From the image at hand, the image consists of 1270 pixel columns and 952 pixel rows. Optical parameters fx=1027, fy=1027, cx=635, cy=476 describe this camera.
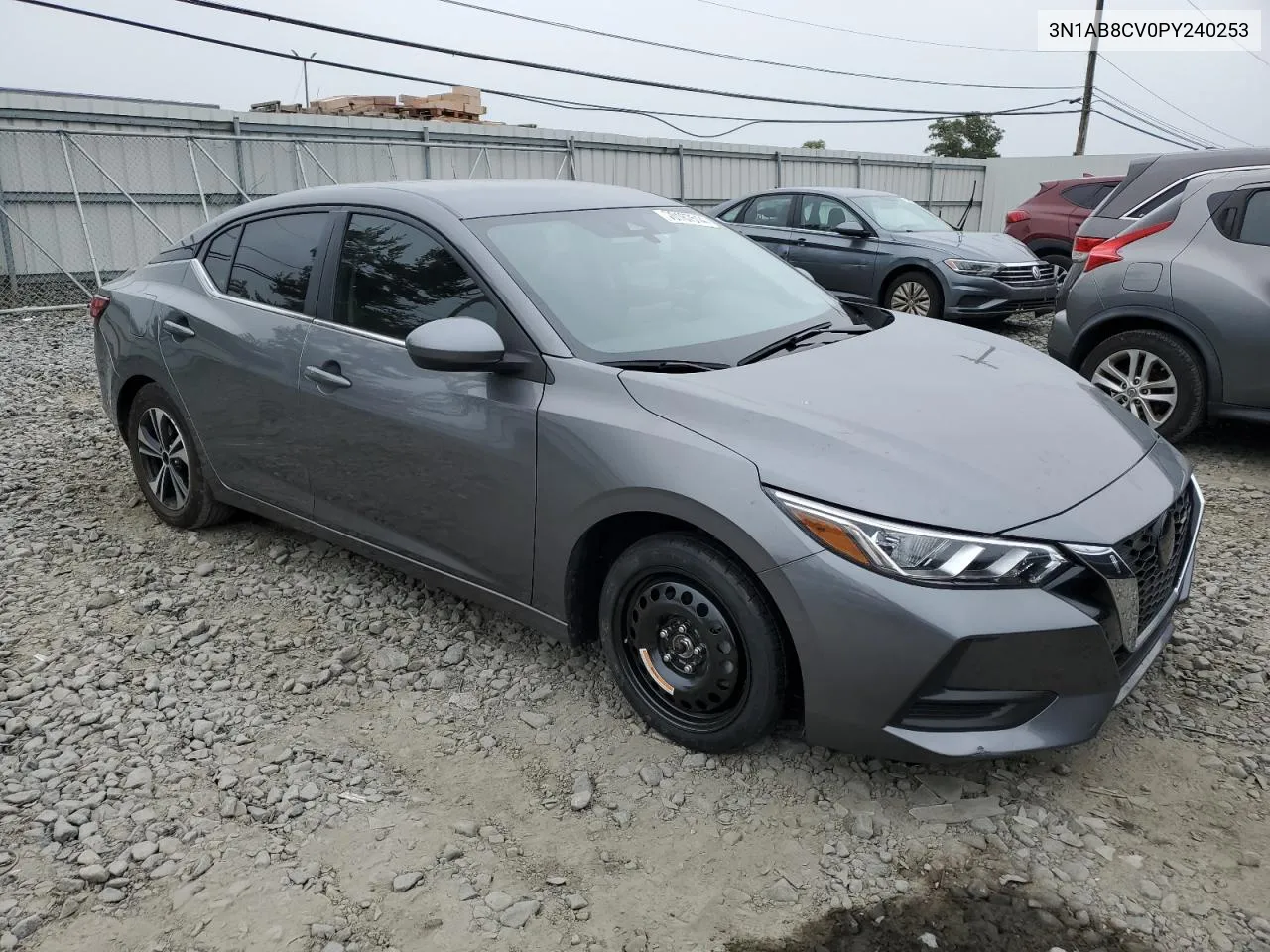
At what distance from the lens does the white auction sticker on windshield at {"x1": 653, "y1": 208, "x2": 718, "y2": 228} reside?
416 centimetres

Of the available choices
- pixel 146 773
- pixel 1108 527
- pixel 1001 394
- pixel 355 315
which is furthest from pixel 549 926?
pixel 355 315

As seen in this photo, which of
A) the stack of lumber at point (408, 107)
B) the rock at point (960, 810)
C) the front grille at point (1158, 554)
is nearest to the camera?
the front grille at point (1158, 554)

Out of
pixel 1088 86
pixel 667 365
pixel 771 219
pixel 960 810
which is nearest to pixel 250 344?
pixel 667 365

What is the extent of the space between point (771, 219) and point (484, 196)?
8849 mm

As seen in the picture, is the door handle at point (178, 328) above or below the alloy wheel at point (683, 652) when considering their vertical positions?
above

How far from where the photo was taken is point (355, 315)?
385 centimetres

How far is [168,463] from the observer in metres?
4.91

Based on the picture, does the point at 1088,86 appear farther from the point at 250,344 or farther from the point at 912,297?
the point at 250,344

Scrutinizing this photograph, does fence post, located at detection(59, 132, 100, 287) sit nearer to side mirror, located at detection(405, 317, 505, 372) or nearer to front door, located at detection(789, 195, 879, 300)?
front door, located at detection(789, 195, 879, 300)

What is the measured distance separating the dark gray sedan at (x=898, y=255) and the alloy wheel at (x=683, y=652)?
25.4ft

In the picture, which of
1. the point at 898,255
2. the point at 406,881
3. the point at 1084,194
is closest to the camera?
the point at 406,881

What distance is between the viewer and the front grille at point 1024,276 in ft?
35.3

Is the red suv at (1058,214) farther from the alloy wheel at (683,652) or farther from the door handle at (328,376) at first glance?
the alloy wheel at (683,652)

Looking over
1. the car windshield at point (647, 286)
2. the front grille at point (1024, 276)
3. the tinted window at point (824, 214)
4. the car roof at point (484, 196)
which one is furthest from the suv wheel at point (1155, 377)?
the tinted window at point (824, 214)
